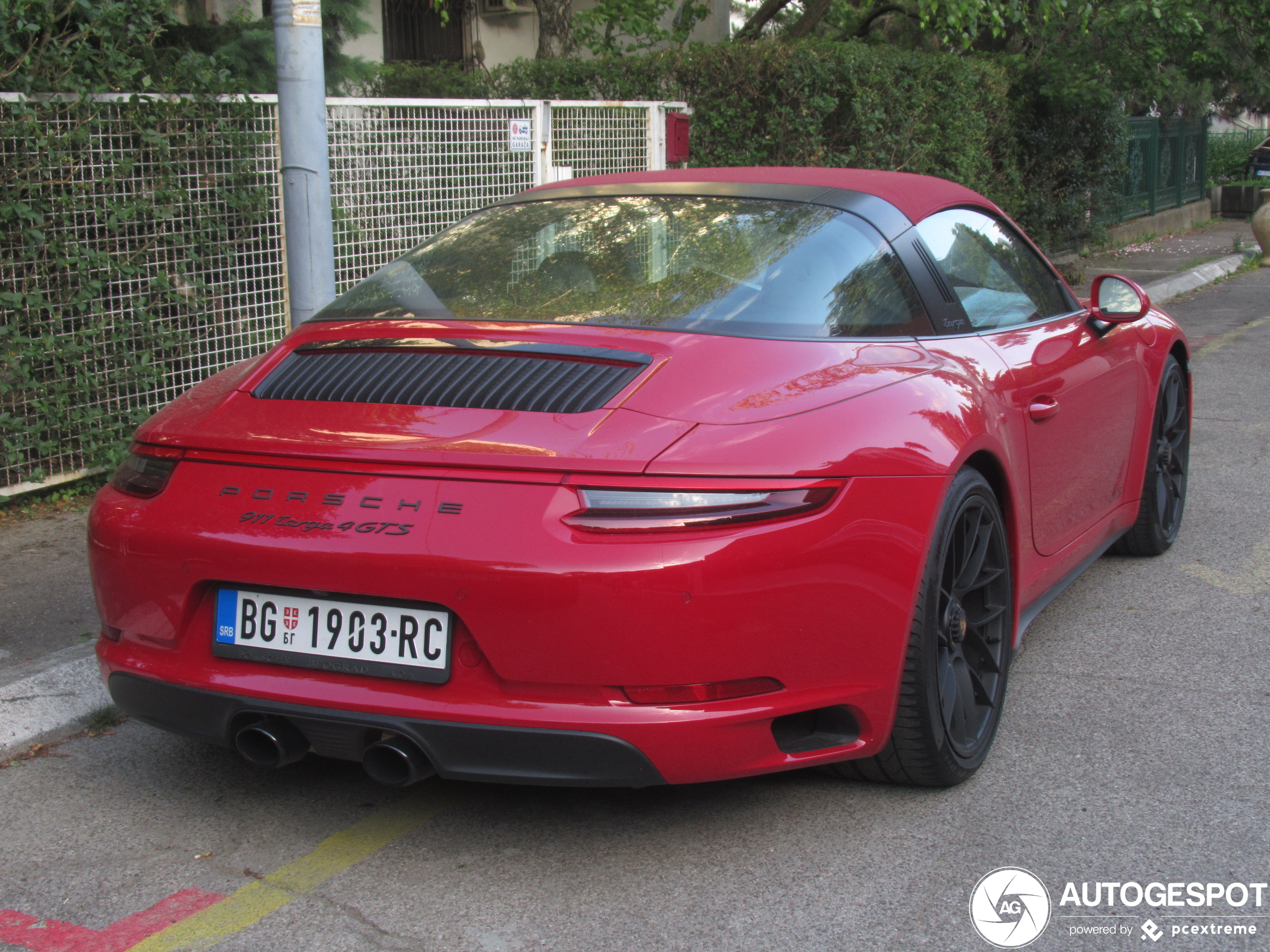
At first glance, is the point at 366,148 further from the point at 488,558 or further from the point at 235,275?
the point at 488,558

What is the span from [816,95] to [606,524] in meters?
9.26

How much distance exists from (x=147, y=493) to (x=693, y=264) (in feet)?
4.60

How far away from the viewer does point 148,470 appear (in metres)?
2.88

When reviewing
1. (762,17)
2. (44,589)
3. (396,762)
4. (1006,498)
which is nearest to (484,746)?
(396,762)

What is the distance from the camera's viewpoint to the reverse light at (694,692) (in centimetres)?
247

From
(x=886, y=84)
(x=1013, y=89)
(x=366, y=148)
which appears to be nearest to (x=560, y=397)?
(x=366, y=148)

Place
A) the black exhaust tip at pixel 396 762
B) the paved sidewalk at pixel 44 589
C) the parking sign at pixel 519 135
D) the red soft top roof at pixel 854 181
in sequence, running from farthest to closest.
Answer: the parking sign at pixel 519 135
the paved sidewalk at pixel 44 589
the red soft top roof at pixel 854 181
the black exhaust tip at pixel 396 762

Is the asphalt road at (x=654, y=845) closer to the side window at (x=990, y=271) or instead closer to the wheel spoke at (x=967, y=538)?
the wheel spoke at (x=967, y=538)

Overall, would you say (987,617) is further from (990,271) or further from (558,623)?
(558,623)

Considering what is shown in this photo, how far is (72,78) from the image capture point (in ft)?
17.9

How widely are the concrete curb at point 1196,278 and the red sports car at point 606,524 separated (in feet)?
34.9

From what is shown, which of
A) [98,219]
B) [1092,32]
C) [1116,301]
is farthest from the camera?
[1092,32]

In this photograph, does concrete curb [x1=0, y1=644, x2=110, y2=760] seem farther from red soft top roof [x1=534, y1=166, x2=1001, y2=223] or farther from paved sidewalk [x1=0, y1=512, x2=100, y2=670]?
red soft top roof [x1=534, y1=166, x2=1001, y2=223]

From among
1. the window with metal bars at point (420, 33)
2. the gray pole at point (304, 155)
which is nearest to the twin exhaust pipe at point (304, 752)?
the gray pole at point (304, 155)
